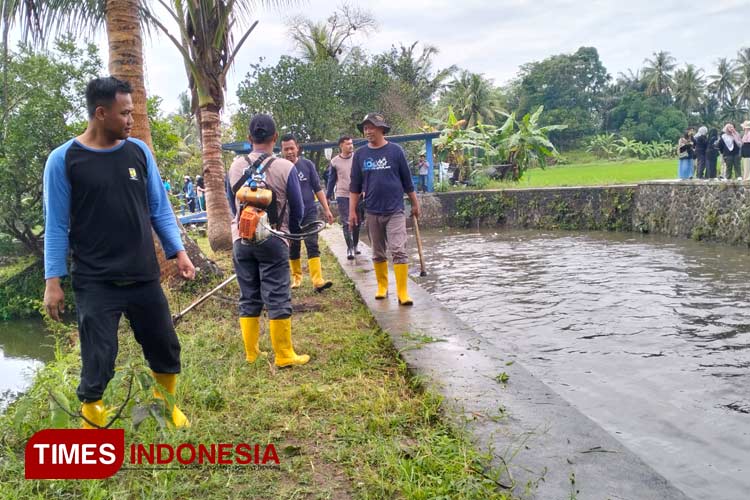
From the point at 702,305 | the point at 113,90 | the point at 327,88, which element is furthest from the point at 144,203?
the point at 327,88

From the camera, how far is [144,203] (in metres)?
3.26

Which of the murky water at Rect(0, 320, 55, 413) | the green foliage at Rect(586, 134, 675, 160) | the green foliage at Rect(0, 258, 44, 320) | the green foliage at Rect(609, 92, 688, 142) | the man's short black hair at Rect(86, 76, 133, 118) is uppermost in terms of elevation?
the green foliage at Rect(609, 92, 688, 142)

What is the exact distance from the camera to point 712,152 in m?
16.2

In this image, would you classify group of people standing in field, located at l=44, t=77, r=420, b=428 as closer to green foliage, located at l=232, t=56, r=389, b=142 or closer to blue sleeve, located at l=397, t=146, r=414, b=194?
blue sleeve, located at l=397, t=146, r=414, b=194

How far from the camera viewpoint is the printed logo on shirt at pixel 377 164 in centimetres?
621

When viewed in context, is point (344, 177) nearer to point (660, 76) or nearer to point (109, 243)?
point (109, 243)

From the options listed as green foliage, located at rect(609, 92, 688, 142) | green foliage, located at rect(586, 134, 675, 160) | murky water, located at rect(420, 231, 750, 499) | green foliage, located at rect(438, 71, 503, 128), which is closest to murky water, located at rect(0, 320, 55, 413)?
murky water, located at rect(420, 231, 750, 499)

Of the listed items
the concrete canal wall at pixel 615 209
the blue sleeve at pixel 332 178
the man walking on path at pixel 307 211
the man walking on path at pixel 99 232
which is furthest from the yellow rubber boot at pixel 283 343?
the concrete canal wall at pixel 615 209

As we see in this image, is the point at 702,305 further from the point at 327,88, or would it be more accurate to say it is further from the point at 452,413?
the point at 327,88

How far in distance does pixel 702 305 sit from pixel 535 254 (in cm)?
492

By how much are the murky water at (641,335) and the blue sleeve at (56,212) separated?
3.33m

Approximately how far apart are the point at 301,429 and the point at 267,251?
1548mm

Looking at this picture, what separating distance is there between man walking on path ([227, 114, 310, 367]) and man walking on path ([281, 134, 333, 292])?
8.07ft

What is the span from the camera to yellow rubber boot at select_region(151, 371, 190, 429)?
3348mm
